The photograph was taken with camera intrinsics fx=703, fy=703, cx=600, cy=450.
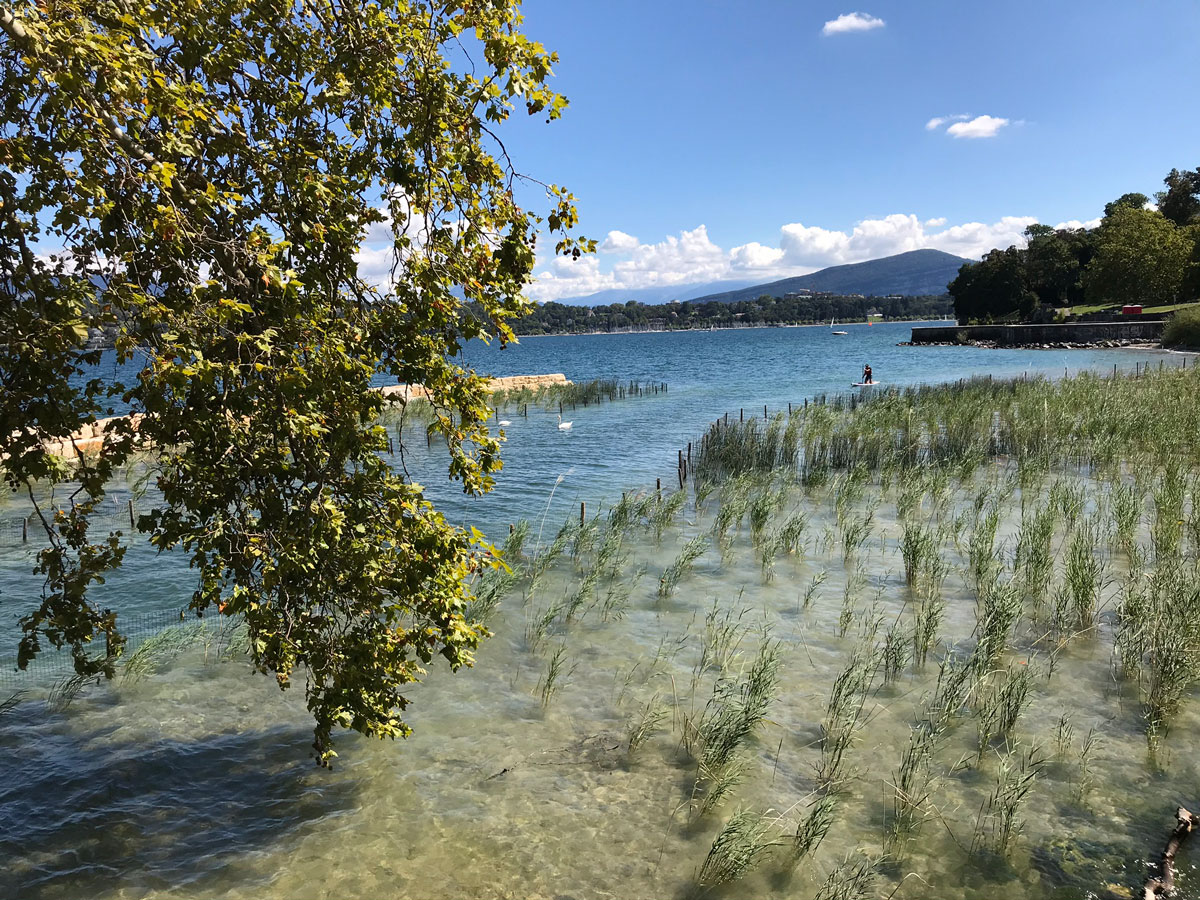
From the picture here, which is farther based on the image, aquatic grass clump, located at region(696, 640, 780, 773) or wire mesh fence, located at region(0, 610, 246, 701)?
wire mesh fence, located at region(0, 610, 246, 701)

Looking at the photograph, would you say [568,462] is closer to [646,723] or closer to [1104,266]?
[646,723]

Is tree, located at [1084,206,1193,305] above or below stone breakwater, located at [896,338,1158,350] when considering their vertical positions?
above

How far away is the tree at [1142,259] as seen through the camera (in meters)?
77.9

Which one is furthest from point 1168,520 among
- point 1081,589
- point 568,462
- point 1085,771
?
point 568,462

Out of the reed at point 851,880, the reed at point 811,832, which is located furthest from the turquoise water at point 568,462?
the reed at point 851,880

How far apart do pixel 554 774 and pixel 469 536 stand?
255 centimetres

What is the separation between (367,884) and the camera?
513 cm

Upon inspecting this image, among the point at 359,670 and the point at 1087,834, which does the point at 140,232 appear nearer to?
the point at 359,670

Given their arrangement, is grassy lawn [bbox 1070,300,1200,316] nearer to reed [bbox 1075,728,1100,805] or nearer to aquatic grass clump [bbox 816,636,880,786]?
reed [bbox 1075,728,1100,805]

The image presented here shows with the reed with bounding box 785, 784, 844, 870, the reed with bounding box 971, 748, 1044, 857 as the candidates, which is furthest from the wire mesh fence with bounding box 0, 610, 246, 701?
the reed with bounding box 971, 748, 1044, 857

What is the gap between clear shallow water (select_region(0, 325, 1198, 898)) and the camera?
5.16 meters

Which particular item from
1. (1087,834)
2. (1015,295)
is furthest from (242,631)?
(1015,295)

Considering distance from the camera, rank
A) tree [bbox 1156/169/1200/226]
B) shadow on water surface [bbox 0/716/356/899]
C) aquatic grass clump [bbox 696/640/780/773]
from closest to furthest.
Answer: shadow on water surface [bbox 0/716/356/899] < aquatic grass clump [bbox 696/640/780/773] < tree [bbox 1156/169/1200/226]

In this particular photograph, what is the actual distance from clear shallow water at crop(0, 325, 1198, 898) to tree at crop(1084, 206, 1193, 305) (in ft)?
303
